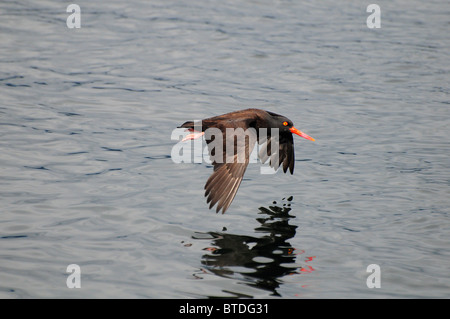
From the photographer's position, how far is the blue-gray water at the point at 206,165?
7.45 m

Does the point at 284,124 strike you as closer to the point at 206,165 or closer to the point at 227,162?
the point at 206,165

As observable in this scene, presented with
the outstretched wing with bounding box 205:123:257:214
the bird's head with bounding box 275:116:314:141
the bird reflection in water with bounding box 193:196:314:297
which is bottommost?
the bird reflection in water with bounding box 193:196:314:297

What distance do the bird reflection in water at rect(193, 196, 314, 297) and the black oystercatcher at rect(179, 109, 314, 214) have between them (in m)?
0.47

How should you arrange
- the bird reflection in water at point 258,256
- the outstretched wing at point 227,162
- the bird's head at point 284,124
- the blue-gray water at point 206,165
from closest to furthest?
the bird reflection in water at point 258,256, the blue-gray water at point 206,165, the outstretched wing at point 227,162, the bird's head at point 284,124

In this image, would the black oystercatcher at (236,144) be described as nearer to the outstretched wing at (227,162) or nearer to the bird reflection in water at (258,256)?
the outstretched wing at (227,162)

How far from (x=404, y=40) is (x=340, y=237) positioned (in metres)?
12.1

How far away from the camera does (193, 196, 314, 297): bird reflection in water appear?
721 centimetres

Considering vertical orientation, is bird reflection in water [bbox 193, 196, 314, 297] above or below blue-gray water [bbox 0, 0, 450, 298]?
below

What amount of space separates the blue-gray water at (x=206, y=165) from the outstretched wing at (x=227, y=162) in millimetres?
547

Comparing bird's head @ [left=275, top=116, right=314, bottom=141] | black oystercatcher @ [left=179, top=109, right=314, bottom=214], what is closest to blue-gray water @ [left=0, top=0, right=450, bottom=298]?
black oystercatcher @ [left=179, top=109, right=314, bottom=214]

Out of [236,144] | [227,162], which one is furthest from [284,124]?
[227,162]

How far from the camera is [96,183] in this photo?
982 centimetres

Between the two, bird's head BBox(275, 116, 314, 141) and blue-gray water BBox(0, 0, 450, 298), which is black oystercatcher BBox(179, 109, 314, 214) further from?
blue-gray water BBox(0, 0, 450, 298)

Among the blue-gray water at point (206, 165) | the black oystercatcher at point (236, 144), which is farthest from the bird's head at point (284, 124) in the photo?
the blue-gray water at point (206, 165)
